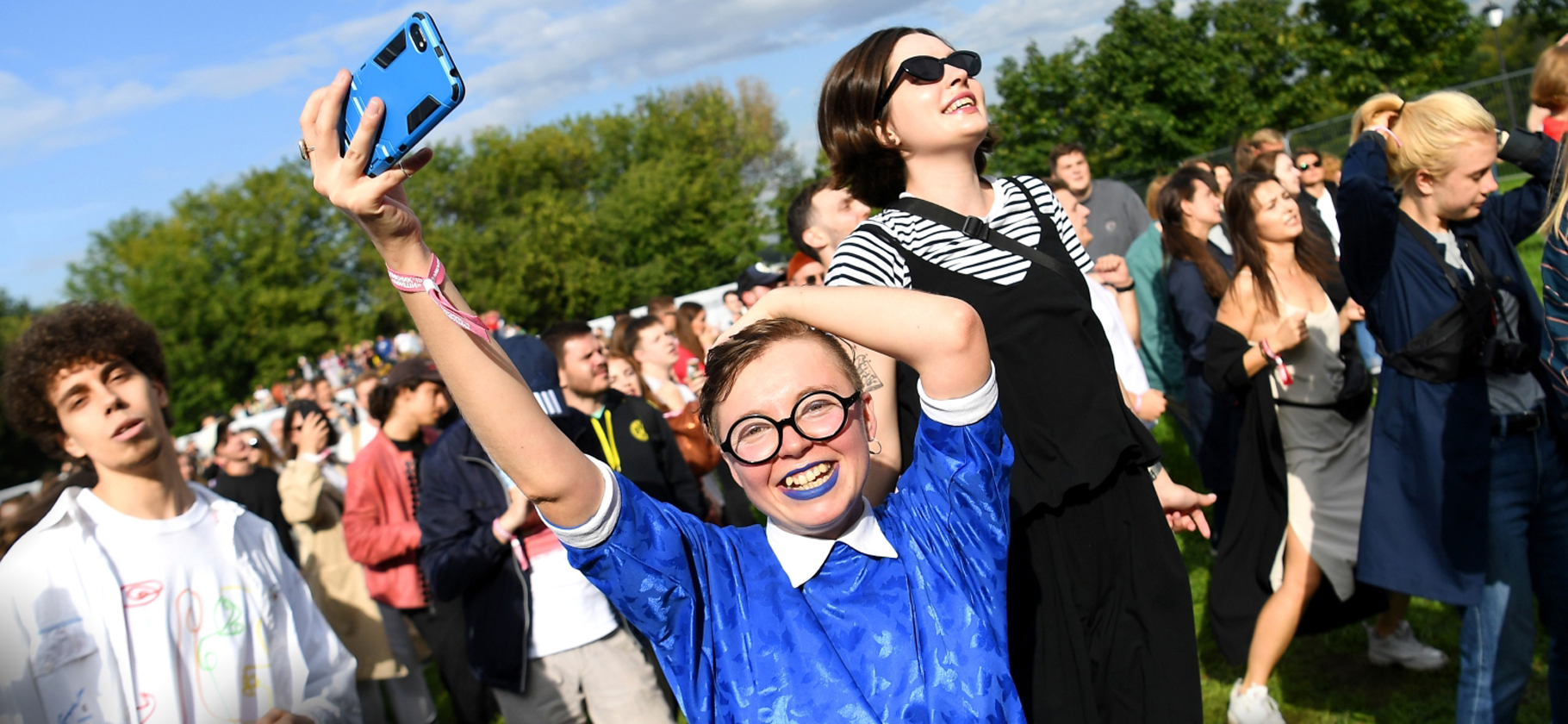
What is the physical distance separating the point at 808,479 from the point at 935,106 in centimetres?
113

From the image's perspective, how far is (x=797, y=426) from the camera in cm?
176

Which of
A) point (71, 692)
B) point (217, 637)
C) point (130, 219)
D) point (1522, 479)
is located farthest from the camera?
point (130, 219)

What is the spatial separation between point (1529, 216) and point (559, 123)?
228 feet

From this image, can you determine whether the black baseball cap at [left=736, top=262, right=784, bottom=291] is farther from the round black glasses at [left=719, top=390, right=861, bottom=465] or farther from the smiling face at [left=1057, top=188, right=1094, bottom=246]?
the round black glasses at [left=719, top=390, right=861, bottom=465]

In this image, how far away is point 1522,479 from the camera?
128 inches

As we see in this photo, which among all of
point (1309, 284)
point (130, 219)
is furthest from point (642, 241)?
point (1309, 284)

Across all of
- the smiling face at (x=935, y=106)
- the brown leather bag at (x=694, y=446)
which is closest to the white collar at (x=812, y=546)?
the smiling face at (x=935, y=106)

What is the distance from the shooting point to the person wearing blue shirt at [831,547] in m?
1.71

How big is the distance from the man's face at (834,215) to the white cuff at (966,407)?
247 cm

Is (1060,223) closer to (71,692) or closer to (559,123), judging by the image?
(71,692)

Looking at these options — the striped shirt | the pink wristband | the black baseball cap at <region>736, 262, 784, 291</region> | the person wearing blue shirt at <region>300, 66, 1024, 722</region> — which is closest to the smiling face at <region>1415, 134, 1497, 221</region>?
the striped shirt

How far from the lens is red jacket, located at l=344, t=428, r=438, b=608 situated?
5539mm

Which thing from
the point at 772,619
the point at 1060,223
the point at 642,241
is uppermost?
the point at 642,241

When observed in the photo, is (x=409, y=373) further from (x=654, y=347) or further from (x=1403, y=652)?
(x=1403, y=652)
